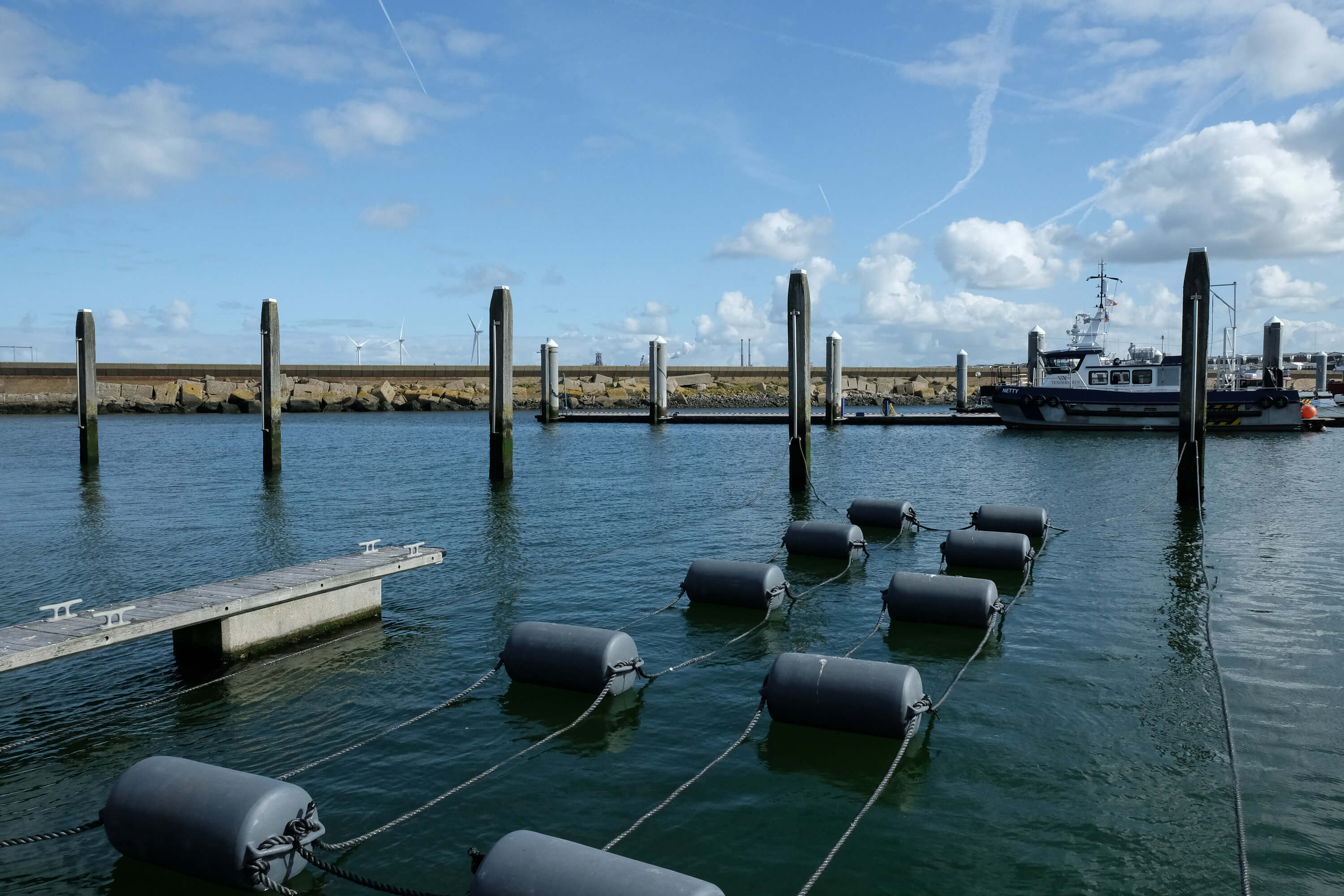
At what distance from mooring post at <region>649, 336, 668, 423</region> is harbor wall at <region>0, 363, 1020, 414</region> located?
27.3 m

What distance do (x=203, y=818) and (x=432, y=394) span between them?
8688 centimetres

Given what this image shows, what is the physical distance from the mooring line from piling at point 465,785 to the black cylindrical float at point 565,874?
1.55 meters

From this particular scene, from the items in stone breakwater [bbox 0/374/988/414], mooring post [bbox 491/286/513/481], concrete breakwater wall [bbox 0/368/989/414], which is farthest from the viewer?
concrete breakwater wall [bbox 0/368/989/414]

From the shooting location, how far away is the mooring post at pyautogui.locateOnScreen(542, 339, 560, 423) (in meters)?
56.6

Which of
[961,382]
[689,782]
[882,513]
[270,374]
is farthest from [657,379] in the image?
[689,782]

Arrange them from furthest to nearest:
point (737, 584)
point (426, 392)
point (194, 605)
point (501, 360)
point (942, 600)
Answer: point (426, 392), point (501, 360), point (737, 584), point (942, 600), point (194, 605)

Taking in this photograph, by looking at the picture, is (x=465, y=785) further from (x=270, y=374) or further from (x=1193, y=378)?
(x=270, y=374)

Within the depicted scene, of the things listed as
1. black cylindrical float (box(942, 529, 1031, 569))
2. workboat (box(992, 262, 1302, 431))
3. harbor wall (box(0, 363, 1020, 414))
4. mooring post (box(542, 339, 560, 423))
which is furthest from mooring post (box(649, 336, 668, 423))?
black cylindrical float (box(942, 529, 1031, 569))

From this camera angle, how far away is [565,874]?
4734mm

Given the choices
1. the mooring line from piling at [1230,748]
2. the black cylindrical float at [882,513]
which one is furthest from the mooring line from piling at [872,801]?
the black cylindrical float at [882,513]

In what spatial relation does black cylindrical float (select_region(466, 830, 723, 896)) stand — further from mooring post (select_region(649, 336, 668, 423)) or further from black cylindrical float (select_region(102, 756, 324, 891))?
mooring post (select_region(649, 336, 668, 423))

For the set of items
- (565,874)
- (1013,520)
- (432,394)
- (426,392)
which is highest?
(426,392)

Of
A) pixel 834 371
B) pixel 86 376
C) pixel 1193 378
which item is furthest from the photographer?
pixel 834 371

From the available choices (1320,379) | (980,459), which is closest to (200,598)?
(980,459)
